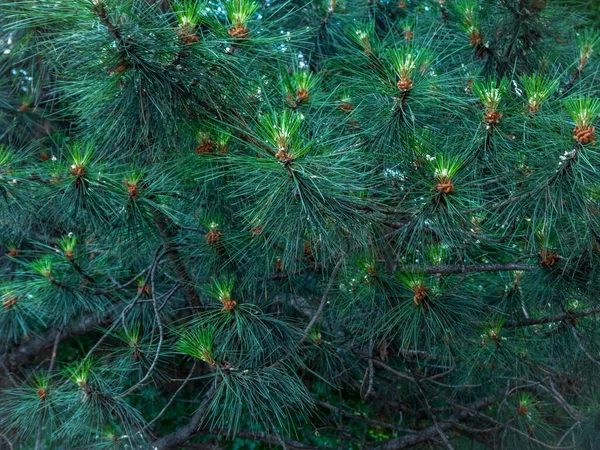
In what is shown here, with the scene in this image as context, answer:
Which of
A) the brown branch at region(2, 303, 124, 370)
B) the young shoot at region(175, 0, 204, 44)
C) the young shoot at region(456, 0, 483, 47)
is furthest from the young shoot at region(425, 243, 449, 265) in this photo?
the brown branch at region(2, 303, 124, 370)

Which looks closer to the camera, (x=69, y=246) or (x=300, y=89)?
(x=300, y=89)

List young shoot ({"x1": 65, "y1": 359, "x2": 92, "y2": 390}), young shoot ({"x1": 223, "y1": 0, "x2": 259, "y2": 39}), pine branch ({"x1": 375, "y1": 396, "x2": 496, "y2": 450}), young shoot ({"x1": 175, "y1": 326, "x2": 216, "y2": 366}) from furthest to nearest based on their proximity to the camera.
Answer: pine branch ({"x1": 375, "y1": 396, "x2": 496, "y2": 450}), young shoot ({"x1": 65, "y1": 359, "x2": 92, "y2": 390}), young shoot ({"x1": 175, "y1": 326, "x2": 216, "y2": 366}), young shoot ({"x1": 223, "y1": 0, "x2": 259, "y2": 39})

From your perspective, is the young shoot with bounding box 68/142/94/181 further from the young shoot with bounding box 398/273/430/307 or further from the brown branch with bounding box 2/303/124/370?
the brown branch with bounding box 2/303/124/370

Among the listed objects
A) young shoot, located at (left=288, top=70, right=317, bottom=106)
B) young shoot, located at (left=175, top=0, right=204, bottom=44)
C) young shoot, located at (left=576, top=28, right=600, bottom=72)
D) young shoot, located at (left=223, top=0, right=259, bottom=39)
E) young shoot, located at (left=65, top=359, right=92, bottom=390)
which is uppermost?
young shoot, located at (left=175, top=0, right=204, bottom=44)

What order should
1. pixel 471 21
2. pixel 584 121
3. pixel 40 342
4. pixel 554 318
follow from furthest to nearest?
A: pixel 40 342, pixel 471 21, pixel 554 318, pixel 584 121

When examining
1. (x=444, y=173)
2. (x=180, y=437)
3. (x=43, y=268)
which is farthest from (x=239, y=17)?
(x=180, y=437)

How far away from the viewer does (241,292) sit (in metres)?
2.39

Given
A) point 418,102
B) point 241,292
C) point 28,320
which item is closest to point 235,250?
point 241,292

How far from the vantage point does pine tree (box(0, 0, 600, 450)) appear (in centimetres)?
183

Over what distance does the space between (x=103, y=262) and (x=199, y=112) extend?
0.97m

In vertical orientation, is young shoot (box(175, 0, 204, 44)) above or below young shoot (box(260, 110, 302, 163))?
above

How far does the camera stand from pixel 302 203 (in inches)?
69.8

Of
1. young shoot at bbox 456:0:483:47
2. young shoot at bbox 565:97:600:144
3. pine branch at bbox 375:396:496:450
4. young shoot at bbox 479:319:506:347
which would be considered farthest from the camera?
pine branch at bbox 375:396:496:450

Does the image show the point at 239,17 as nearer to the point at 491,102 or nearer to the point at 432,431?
the point at 491,102
